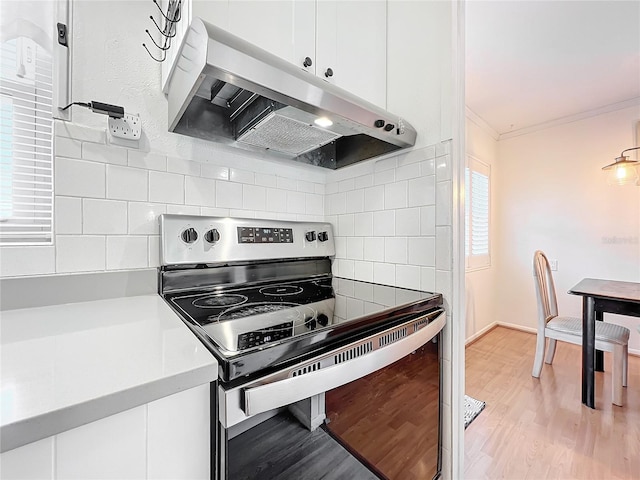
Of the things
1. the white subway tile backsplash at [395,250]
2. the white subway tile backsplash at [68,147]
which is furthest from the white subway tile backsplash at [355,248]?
the white subway tile backsplash at [68,147]

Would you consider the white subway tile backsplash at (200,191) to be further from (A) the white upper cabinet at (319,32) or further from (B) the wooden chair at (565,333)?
(B) the wooden chair at (565,333)

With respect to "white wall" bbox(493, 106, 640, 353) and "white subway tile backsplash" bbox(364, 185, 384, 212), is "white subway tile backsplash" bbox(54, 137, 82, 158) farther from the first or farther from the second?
"white wall" bbox(493, 106, 640, 353)

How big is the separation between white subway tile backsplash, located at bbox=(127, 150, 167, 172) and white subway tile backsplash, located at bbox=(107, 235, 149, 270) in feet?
0.85

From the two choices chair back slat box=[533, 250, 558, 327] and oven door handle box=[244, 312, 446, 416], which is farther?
chair back slat box=[533, 250, 558, 327]

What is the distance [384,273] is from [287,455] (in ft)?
2.82

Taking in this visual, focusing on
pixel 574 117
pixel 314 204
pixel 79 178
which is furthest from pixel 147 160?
pixel 574 117

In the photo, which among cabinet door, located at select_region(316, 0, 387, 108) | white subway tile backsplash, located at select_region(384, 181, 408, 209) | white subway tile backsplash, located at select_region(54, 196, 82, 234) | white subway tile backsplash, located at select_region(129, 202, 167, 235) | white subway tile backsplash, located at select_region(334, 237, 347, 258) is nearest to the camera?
white subway tile backsplash, located at select_region(54, 196, 82, 234)

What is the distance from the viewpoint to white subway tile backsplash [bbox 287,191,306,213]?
144 centimetres

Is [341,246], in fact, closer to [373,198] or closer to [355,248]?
[355,248]

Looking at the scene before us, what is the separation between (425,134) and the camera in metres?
1.17

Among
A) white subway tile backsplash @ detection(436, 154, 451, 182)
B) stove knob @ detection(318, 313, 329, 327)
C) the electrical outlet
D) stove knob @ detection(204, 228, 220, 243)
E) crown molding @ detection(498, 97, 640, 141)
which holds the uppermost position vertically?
crown molding @ detection(498, 97, 640, 141)

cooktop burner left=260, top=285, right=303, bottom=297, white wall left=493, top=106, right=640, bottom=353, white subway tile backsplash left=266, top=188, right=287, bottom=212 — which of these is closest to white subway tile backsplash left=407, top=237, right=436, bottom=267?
cooktop burner left=260, top=285, right=303, bottom=297

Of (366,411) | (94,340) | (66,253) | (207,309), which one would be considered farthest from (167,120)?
(366,411)

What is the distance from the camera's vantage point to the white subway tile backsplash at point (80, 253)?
0.86 meters
